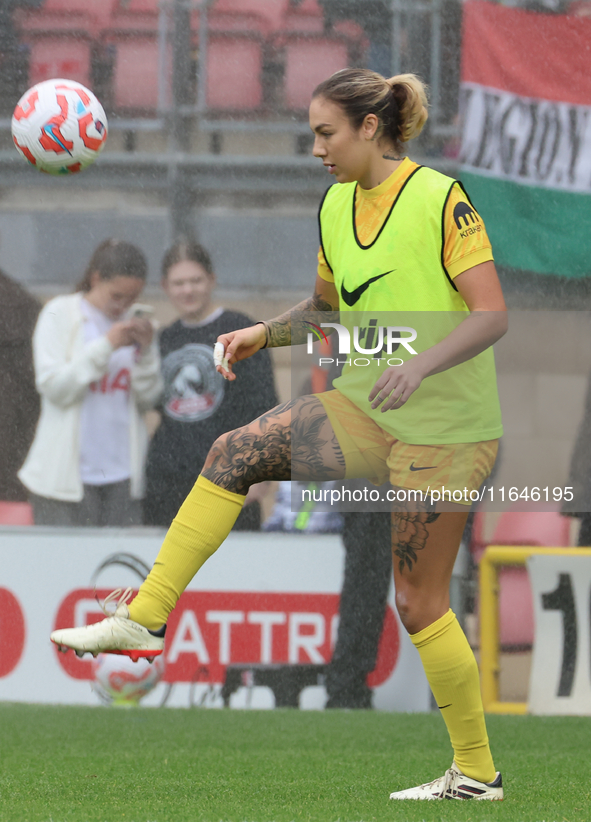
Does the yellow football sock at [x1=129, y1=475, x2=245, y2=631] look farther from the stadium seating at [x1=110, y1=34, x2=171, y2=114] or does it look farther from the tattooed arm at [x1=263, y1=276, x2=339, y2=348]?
the stadium seating at [x1=110, y1=34, x2=171, y2=114]

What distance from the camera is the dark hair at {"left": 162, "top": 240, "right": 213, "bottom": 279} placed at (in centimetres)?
538

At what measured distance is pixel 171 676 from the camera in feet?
17.0

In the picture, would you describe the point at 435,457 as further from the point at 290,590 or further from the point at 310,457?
the point at 290,590

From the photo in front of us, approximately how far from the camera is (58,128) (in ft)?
12.8

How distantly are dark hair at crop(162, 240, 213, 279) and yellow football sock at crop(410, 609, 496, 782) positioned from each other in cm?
286

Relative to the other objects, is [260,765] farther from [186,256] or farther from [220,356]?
[186,256]

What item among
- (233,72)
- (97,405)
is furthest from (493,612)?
(233,72)

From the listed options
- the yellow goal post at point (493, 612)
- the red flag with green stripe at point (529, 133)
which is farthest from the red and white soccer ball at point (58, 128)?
the yellow goal post at point (493, 612)

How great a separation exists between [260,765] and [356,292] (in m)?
1.57

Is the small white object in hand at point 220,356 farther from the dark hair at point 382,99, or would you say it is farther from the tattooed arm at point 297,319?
the dark hair at point 382,99

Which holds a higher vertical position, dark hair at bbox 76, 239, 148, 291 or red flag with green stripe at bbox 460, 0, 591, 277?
red flag with green stripe at bbox 460, 0, 591, 277

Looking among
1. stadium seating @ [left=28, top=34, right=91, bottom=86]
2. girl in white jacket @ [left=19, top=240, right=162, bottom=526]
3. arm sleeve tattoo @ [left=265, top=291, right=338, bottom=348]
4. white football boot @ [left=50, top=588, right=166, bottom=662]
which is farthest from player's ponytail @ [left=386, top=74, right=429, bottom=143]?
stadium seating @ [left=28, top=34, right=91, bottom=86]

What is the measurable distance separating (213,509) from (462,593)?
2.80m

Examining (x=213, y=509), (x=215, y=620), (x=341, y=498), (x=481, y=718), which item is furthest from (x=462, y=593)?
(x=213, y=509)
